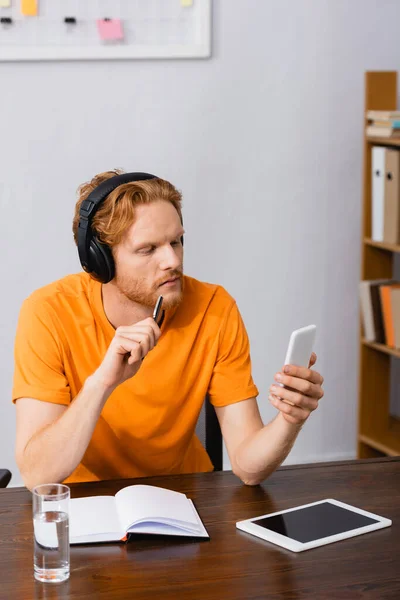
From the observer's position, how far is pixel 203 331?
1877 millimetres

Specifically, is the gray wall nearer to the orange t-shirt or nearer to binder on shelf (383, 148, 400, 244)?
binder on shelf (383, 148, 400, 244)

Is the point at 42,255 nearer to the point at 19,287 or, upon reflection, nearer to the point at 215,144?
the point at 19,287

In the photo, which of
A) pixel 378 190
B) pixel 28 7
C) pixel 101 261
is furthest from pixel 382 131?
pixel 101 261

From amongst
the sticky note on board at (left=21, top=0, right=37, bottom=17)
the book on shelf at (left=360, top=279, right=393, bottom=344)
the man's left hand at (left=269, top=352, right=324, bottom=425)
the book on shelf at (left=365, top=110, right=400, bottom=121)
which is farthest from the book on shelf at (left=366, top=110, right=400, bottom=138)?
the man's left hand at (left=269, top=352, right=324, bottom=425)

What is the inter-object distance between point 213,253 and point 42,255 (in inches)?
24.6

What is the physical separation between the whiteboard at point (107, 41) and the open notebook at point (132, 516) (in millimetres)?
1918

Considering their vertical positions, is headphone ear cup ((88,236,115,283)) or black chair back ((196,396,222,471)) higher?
headphone ear cup ((88,236,115,283))

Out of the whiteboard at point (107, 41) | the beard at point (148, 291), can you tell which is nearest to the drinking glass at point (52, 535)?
the beard at point (148, 291)

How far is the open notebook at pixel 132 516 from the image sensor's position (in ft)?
4.46

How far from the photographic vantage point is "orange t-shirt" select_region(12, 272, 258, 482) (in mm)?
1781

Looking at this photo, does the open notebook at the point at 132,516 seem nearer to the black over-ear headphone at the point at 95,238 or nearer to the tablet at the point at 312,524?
the tablet at the point at 312,524

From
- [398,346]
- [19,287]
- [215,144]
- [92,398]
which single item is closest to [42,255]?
[19,287]

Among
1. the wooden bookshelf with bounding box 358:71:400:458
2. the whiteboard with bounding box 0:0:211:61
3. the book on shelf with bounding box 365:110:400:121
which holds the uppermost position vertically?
the whiteboard with bounding box 0:0:211:61

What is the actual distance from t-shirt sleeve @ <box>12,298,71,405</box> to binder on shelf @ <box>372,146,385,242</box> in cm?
170
